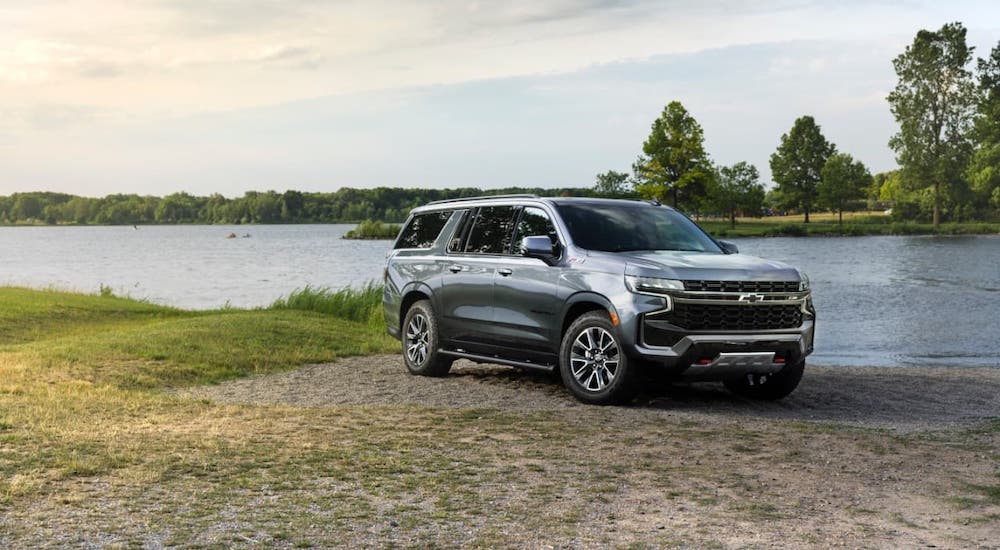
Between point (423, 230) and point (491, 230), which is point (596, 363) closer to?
point (491, 230)

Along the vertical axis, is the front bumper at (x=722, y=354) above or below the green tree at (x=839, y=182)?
below

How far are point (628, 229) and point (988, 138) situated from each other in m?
102

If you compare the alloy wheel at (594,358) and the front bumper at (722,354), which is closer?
the front bumper at (722,354)

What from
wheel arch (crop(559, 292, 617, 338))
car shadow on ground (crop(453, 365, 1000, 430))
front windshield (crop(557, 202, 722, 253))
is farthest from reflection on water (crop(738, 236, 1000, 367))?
wheel arch (crop(559, 292, 617, 338))

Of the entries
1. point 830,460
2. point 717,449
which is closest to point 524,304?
point 717,449

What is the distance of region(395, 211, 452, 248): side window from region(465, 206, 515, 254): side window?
2.17 ft

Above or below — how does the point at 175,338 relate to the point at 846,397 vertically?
above

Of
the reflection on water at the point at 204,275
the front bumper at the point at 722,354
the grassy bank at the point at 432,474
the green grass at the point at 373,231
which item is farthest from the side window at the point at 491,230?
the green grass at the point at 373,231

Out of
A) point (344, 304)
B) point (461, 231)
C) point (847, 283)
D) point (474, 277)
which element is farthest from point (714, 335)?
point (847, 283)

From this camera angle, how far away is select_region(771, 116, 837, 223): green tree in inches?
4751

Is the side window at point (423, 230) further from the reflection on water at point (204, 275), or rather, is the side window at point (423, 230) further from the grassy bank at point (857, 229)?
the grassy bank at point (857, 229)

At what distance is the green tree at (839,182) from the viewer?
115375 mm

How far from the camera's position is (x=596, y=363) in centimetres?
1031

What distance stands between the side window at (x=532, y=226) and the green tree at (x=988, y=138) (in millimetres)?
94212
